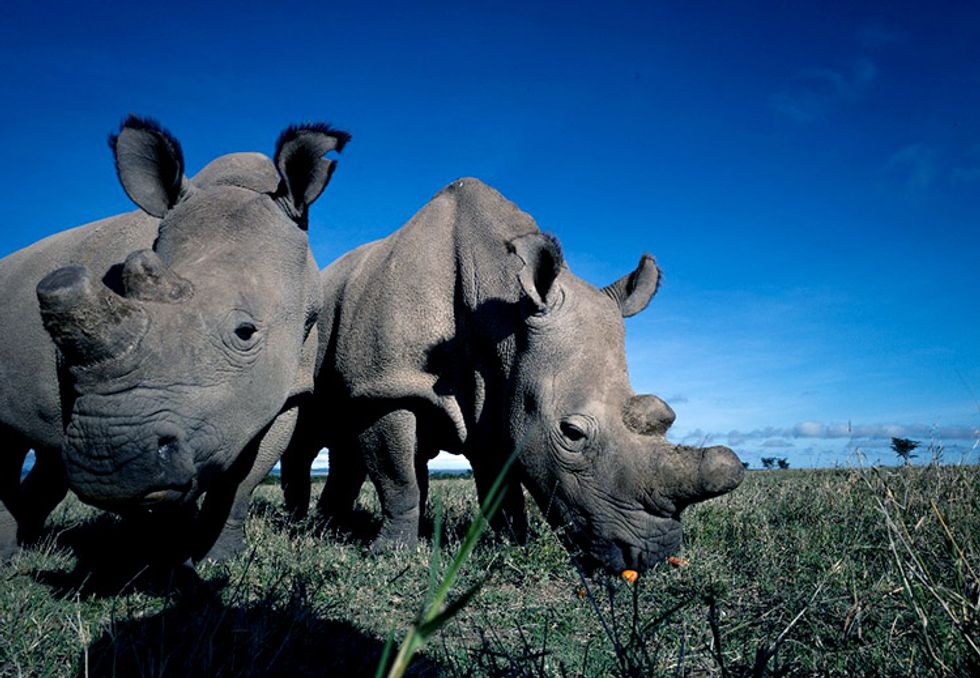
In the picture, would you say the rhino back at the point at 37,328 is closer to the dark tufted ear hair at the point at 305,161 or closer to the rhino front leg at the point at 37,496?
the rhino front leg at the point at 37,496

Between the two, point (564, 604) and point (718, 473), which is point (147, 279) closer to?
point (564, 604)

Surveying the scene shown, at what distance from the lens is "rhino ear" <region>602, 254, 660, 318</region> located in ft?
20.6

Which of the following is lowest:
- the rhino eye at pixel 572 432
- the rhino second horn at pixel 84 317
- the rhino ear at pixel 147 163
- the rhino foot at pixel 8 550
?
the rhino foot at pixel 8 550

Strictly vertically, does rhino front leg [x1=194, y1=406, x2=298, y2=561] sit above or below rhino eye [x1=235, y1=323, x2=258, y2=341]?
below

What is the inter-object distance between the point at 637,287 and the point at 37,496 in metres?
4.83

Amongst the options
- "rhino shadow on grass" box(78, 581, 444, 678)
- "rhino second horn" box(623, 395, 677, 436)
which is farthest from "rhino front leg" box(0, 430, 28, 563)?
"rhino second horn" box(623, 395, 677, 436)

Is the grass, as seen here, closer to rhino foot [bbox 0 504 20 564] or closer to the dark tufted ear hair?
rhino foot [bbox 0 504 20 564]

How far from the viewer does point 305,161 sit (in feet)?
16.0

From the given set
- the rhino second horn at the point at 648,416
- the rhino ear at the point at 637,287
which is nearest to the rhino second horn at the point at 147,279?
the rhino second horn at the point at 648,416

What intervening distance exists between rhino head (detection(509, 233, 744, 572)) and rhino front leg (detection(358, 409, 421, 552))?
945mm

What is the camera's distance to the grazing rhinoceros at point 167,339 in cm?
341

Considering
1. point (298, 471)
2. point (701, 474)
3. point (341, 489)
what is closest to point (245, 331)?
point (701, 474)

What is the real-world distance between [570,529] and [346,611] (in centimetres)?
179

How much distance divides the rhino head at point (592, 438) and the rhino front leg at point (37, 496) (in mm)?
3349
